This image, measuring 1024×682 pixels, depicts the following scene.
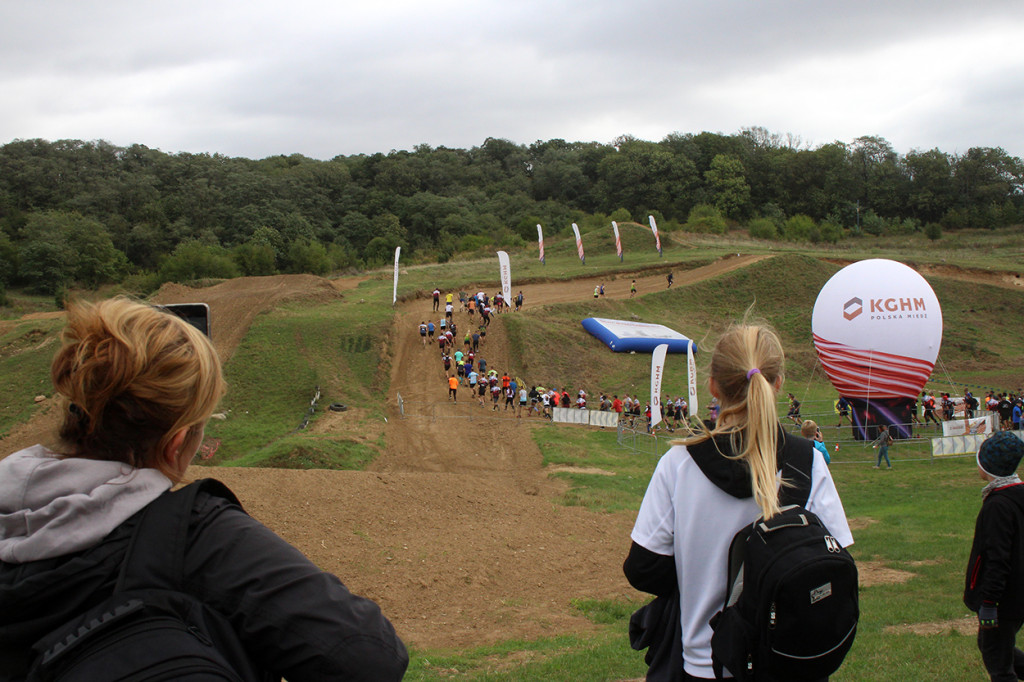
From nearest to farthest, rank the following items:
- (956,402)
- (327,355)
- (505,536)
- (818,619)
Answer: (818,619), (505,536), (956,402), (327,355)

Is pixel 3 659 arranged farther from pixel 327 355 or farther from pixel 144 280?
pixel 144 280

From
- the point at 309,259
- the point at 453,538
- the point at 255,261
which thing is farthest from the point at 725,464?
the point at 309,259

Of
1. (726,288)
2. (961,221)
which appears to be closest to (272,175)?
(726,288)

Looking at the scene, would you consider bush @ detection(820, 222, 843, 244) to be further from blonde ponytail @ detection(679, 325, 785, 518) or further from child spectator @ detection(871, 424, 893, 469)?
blonde ponytail @ detection(679, 325, 785, 518)

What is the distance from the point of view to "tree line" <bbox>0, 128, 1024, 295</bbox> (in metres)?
73.5

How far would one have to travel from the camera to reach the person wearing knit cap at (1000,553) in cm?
486

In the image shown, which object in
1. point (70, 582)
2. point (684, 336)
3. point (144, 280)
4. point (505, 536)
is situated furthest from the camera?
point (144, 280)

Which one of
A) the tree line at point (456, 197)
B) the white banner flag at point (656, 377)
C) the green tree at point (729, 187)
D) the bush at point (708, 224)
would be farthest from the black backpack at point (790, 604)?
the green tree at point (729, 187)

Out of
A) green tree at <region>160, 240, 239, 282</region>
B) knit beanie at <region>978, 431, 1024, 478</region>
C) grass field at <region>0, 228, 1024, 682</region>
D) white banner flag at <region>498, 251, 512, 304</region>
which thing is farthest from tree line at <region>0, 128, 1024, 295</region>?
knit beanie at <region>978, 431, 1024, 478</region>

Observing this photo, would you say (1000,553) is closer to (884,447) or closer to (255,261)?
(884,447)

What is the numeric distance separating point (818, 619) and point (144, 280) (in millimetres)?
62462

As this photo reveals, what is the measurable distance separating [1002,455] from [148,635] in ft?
17.5

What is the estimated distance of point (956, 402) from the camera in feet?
93.4

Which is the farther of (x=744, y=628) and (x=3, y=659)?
(x=744, y=628)
